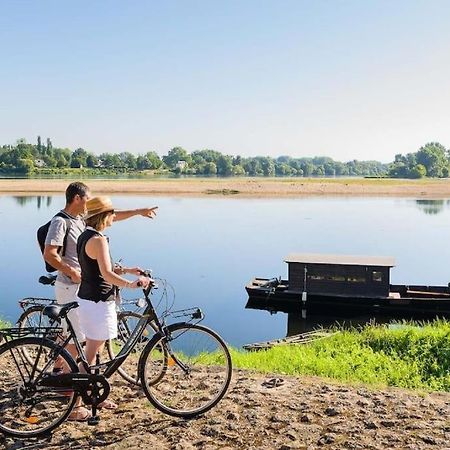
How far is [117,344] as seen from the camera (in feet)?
21.0

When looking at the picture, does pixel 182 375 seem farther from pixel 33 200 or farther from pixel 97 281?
pixel 33 200

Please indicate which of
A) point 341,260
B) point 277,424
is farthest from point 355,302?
point 277,424

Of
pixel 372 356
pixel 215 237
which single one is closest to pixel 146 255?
pixel 215 237

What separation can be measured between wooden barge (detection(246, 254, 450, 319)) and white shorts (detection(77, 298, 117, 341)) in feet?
55.2

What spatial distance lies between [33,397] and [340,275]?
17.9m

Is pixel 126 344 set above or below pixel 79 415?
above

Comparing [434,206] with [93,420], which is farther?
[434,206]

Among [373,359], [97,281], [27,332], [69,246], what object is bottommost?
[373,359]

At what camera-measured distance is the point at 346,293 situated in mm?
21344

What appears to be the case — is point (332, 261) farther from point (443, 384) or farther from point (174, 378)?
point (174, 378)

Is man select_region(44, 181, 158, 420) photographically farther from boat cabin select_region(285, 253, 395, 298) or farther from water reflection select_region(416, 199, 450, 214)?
water reflection select_region(416, 199, 450, 214)

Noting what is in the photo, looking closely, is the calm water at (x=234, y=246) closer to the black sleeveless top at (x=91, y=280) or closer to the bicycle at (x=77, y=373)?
the bicycle at (x=77, y=373)

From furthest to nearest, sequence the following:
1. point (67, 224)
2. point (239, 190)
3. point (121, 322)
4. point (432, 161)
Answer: point (432, 161) < point (239, 190) < point (121, 322) < point (67, 224)

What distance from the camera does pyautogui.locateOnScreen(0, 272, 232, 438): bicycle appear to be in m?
4.58
